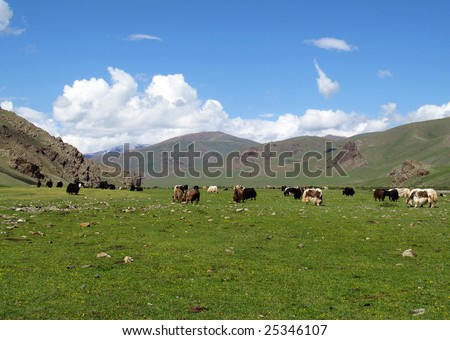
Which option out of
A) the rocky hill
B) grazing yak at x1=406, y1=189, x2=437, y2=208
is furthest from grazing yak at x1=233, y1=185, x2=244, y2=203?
the rocky hill

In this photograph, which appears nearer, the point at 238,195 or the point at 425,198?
the point at 425,198

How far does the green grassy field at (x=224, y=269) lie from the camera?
42.6 feet

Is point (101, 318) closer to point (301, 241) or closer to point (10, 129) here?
point (301, 241)

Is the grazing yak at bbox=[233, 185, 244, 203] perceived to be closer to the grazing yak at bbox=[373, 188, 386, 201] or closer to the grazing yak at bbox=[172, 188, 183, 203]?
the grazing yak at bbox=[172, 188, 183, 203]

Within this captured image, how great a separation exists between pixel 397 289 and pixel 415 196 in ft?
115

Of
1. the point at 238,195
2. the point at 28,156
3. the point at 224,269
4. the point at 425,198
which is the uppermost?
the point at 28,156

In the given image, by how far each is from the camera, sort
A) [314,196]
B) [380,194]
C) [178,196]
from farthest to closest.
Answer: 1. [380,194]
2. [178,196]
3. [314,196]

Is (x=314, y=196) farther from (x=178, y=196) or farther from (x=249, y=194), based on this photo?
(x=178, y=196)

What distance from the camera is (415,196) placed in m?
47.2

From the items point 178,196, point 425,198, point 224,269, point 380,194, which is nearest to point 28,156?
point 178,196

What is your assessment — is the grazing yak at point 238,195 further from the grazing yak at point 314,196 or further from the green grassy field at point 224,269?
the green grassy field at point 224,269

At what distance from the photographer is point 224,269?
17.9m

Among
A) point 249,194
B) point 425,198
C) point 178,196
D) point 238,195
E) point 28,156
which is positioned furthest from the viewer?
point 28,156
